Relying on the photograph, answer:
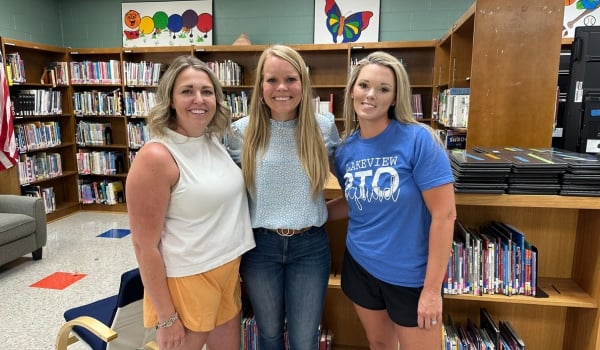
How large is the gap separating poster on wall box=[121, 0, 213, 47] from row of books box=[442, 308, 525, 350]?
4.86 metres

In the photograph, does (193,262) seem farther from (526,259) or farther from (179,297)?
(526,259)

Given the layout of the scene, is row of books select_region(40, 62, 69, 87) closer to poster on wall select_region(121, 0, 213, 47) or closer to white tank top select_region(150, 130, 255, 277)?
poster on wall select_region(121, 0, 213, 47)

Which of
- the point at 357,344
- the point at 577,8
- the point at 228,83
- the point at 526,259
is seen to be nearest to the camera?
the point at 526,259

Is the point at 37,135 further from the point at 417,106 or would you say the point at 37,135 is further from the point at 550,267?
the point at 550,267

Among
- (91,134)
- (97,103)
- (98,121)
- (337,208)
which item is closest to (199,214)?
(337,208)

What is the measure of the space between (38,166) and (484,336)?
5.28 m

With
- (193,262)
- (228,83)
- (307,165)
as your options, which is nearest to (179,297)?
(193,262)

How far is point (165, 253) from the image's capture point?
1.29 meters

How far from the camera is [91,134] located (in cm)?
552

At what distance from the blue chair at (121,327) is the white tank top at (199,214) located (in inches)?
16.5

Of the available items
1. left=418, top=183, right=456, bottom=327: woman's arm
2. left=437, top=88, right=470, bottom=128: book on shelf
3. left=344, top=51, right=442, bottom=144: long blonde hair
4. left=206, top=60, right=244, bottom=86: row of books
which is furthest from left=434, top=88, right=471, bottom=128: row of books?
left=206, top=60, right=244, bottom=86: row of books

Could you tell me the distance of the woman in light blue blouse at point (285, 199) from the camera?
56.0 inches

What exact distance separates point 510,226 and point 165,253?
4.78 feet

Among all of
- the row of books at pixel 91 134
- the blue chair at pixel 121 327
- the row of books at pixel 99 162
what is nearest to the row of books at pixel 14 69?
the row of books at pixel 91 134
